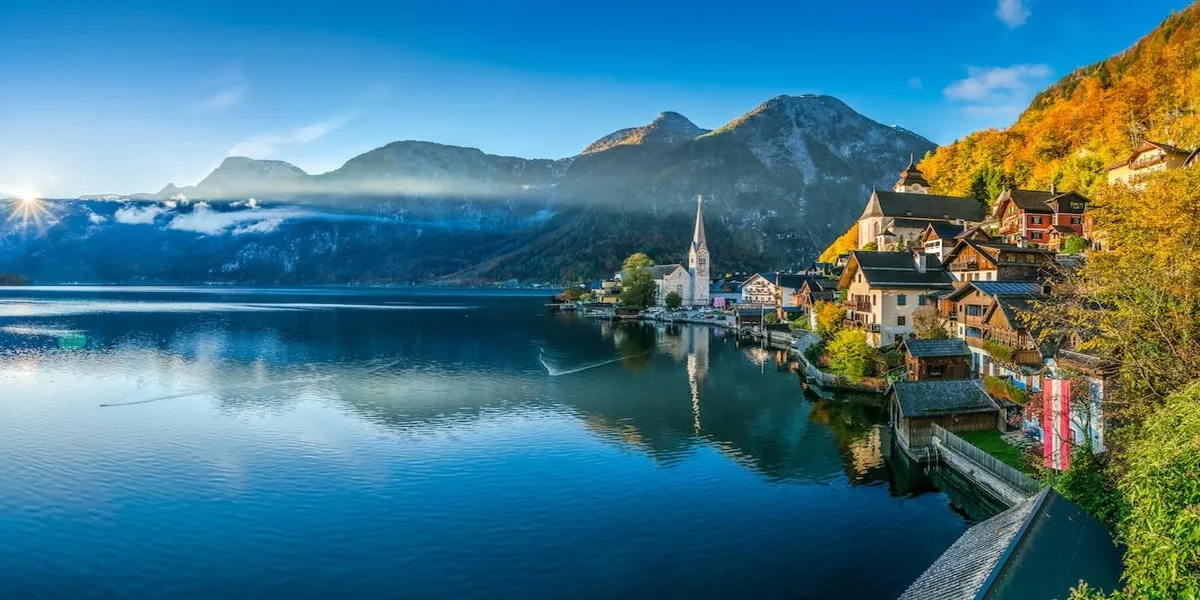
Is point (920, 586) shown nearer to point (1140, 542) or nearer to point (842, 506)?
point (1140, 542)

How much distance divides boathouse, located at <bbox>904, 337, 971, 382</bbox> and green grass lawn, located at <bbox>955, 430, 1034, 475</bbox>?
12.1m

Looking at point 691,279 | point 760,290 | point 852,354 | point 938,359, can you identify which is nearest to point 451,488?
point 938,359

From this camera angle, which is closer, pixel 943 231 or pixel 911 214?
pixel 943 231

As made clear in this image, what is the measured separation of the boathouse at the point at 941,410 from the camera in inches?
1411

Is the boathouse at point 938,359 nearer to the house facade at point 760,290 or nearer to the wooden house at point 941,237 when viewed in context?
the wooden house at point 941,237

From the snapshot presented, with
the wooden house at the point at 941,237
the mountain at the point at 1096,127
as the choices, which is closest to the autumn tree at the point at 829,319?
the wooden house at the point at 941,237

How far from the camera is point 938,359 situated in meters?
48.2

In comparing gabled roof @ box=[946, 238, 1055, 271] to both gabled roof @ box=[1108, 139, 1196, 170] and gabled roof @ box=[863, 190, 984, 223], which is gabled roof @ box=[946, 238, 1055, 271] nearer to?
gabled roof @ box=[1108, 139, 1196, 170]

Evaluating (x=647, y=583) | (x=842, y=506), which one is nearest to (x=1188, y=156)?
(x=842, y=506)

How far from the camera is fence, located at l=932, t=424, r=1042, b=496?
2694 centimetres

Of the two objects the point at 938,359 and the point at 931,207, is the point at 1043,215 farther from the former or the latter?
the point at 938,359

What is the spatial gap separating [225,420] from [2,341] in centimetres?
7035

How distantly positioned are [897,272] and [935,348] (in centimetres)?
1609

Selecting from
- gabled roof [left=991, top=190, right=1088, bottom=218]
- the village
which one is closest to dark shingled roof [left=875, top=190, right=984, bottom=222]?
the village
